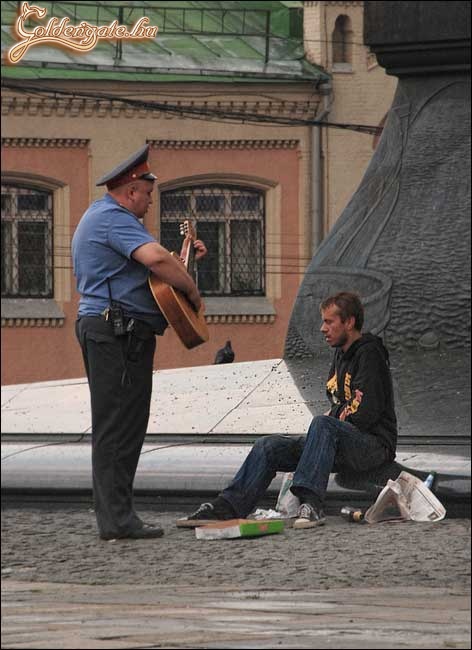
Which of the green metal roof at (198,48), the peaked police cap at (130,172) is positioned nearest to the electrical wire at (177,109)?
the green metal roof at (198,48)

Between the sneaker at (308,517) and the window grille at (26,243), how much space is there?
0.58 feet

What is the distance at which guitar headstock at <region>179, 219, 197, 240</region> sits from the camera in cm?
38

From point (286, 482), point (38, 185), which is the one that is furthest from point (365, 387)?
point (38, 185)

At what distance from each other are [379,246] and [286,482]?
108mm

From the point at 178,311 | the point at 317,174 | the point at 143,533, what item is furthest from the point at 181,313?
the point at 317,174

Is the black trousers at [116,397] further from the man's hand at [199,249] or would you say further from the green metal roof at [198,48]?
the green metal roof at [198,48]

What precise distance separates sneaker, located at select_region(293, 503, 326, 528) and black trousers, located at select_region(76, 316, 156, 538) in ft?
0.18

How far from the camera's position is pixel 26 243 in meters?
0.52

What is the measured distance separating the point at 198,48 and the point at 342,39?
75mm

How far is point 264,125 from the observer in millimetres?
628

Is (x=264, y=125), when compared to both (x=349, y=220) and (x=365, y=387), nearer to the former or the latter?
(x=349, y=220)

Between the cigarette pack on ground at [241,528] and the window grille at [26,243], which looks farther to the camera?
the window grille at [26,243]

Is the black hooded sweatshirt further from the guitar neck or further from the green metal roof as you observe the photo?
the green metal roof

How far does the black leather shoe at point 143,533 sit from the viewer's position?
0.38m
